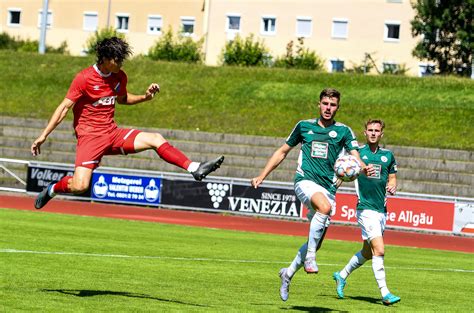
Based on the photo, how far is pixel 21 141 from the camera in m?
41.5

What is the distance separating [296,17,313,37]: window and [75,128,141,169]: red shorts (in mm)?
66976

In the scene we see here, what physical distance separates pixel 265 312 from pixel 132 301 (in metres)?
1.39

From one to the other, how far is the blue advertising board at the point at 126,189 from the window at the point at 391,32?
148 ft

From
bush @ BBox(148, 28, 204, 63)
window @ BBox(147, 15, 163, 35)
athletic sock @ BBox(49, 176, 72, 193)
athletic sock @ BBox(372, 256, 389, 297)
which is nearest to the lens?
athletic sock @ BBox(49, 176, 72, 193)

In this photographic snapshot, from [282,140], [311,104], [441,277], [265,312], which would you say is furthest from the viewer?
[311,104]

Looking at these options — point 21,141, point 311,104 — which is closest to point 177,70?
point 311,104

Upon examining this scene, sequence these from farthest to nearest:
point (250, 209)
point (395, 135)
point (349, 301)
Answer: point (395, 135), point (250, 209), point (349, 301)

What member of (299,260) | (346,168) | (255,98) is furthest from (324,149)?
(255,98)

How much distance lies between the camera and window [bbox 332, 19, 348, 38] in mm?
77625

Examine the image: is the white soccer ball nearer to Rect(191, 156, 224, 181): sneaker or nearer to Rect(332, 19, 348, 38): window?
Rect(191, 156, 224, 181): sneaker

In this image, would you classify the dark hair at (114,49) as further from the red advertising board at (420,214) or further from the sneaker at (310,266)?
the red advertising board at (420,214)

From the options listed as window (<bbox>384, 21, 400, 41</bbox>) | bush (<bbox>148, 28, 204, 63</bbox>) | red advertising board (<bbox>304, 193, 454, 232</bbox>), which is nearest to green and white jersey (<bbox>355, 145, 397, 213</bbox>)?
red advertising board (<bbox>304, 193, 454, 232</bbox>)

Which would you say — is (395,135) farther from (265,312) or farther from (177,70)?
(265,312)

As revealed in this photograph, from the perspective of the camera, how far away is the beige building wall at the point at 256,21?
76.3 meters
